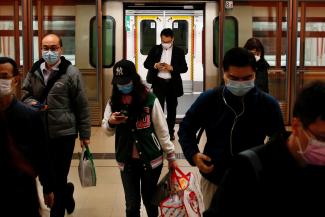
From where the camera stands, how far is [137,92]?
437 cm

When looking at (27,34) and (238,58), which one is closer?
(238,58)

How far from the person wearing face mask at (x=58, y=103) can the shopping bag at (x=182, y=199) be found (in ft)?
3.73

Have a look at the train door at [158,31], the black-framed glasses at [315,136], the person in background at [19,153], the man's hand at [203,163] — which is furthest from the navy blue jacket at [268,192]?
the train door at [158,31]

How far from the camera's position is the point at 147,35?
12891 millimetres

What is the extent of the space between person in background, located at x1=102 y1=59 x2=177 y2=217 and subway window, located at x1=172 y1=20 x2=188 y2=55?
8.52 m

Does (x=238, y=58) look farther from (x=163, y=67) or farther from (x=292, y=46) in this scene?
(x=292, y=46)

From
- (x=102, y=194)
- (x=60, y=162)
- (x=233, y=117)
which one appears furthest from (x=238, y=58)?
(x=102, y=194)

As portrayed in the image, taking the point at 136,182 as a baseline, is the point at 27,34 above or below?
above

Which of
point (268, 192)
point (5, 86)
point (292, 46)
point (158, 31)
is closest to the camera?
point (268, 192)

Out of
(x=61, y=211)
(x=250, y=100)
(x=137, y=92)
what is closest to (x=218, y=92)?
(x=250, y=100)

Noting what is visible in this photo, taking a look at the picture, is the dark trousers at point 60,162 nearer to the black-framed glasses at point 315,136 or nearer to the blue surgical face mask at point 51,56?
the blue surgical face mask at point 51,56

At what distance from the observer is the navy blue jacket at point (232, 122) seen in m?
3.45

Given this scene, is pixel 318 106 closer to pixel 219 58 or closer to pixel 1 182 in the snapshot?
pixel 1 182

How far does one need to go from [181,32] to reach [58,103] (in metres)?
8.35
